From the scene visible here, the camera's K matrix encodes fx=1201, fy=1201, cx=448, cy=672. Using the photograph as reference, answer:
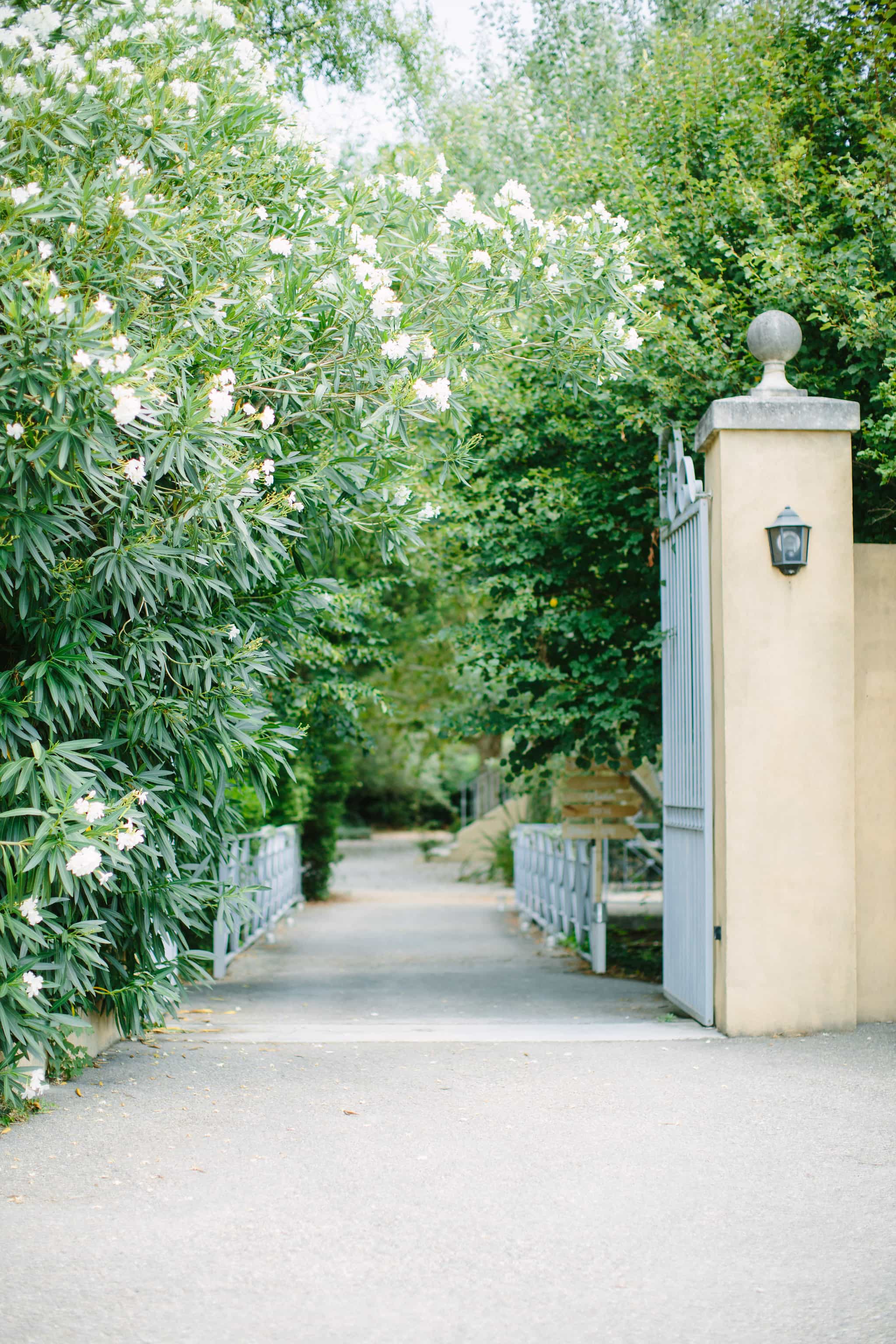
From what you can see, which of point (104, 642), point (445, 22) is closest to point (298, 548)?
point (104, 642)

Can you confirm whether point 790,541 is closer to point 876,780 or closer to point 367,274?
point 876,780

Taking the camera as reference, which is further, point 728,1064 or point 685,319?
point 685,319

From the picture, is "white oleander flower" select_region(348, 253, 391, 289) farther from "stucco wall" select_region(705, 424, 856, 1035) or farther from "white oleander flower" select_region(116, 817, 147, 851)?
"white oleander flower" select_region(116, 817, 147, 851)

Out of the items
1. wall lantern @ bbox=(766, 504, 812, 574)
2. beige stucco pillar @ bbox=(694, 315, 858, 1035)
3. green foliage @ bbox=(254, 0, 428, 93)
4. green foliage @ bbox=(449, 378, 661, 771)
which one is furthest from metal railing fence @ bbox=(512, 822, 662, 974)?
green foliage @ bbox=(254, 0, 428, 93)

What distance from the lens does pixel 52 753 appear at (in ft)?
15.5

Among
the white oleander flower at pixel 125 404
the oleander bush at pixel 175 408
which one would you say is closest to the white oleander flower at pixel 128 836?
the oleander bush at pixel 175 408

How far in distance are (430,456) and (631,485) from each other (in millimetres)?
3515

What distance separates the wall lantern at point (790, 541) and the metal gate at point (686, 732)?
1.49ft

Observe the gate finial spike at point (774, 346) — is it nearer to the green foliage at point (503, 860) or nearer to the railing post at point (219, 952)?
the railing post at point (219, 952)

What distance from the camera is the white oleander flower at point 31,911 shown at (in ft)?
14.6

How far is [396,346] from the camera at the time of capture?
5246mm

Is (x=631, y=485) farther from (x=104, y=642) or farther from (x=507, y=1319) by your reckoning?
(x=507, y=1319)

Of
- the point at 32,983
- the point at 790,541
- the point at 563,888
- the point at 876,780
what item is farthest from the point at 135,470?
the point at 563,888

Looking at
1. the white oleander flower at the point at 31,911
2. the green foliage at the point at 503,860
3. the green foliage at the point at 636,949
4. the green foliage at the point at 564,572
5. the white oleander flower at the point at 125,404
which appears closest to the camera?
the white oleander flower at the point at 125,404
